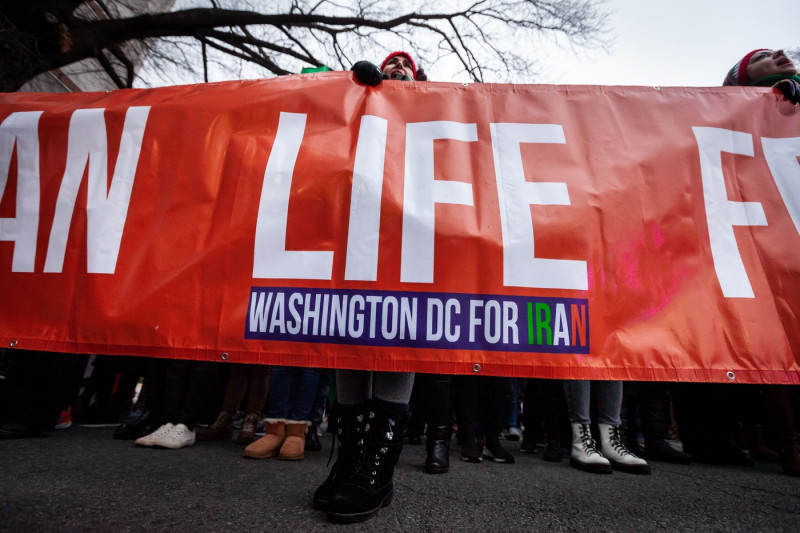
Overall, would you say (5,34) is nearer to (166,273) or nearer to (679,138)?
(166,273)

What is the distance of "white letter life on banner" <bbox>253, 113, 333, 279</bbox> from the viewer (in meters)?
1.57

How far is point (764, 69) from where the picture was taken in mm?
2162

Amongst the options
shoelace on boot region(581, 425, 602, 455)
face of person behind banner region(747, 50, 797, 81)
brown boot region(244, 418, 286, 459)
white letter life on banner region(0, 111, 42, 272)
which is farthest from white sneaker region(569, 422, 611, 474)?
white letter life on banner region(0, 111, 42, 272)

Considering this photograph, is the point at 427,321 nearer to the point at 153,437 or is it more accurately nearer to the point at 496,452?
the point at 496,452

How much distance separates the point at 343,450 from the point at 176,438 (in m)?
1.38

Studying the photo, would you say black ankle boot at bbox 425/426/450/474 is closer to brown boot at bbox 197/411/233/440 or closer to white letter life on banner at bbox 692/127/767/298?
white letter life on banner at bbox 692/127/767/298

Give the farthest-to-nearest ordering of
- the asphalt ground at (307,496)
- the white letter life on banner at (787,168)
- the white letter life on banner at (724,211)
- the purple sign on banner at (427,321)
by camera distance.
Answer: the white letter life on banner at (787,168), the white letter life on banner at (724,211), the purple sign on banner at (427,321), the asphalt ground at (307,496)

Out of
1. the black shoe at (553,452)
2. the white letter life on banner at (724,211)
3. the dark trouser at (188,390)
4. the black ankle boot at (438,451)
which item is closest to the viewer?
the white letter life on banner at (724,211)

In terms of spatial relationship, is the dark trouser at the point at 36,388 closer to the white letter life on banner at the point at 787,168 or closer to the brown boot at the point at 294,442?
the brown boot at the point at 294,442

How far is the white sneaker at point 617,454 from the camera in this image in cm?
222

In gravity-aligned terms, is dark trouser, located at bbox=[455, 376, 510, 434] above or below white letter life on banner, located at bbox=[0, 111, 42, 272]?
below

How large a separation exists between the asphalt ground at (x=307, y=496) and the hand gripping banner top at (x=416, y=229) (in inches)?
16.9

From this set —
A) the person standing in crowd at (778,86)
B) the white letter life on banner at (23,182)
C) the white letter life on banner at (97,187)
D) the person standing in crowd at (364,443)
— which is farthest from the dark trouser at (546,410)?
the white letter life on banner at (23,182)

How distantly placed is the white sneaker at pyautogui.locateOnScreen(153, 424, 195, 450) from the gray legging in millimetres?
1288
